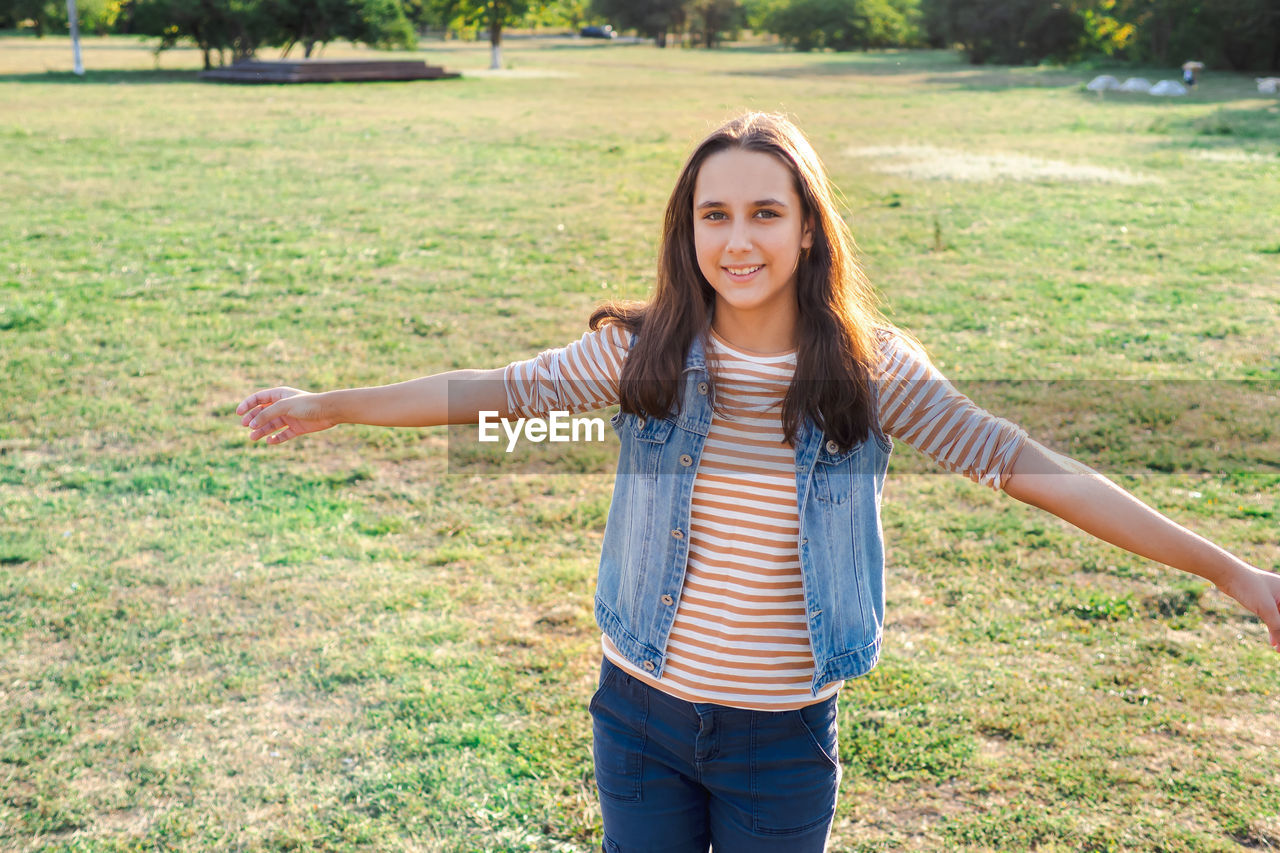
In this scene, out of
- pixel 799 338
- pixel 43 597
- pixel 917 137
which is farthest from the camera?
pixel 917 137

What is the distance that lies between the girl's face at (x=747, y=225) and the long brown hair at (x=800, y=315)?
2cm

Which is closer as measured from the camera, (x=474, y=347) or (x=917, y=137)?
(x=474, y=347)

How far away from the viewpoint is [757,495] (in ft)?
6.23

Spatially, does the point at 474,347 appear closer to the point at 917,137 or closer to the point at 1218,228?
the point at 1218,228

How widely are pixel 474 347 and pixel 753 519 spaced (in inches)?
228

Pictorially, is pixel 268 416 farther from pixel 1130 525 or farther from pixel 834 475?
pixel 1130 525

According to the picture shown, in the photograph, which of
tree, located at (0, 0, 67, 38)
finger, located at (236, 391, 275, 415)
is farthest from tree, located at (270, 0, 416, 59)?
finger, located at (236, 391, 275, 415)

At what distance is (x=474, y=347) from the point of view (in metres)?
7.50

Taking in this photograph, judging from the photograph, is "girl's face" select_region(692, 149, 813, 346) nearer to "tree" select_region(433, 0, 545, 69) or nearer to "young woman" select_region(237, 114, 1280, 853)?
"young woman" select_region(237, 114, 1280, 853)

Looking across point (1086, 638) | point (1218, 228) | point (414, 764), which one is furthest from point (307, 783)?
point (1218, 228)

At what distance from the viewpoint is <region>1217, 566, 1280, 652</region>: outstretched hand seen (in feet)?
5.82

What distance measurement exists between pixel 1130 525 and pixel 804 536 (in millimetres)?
514

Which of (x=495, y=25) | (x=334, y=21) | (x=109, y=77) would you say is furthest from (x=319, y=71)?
(x=495, y=25)

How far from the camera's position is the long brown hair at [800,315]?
1874mm
